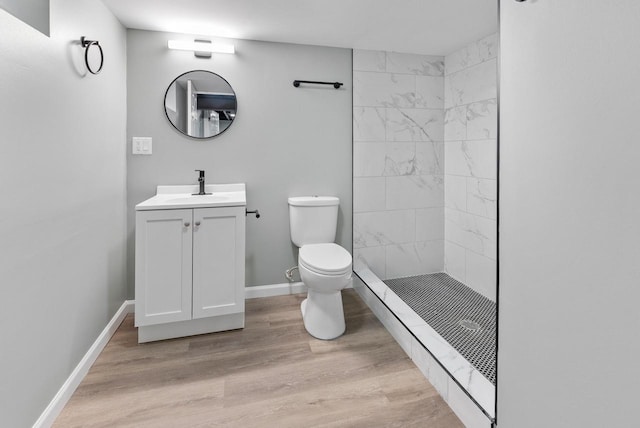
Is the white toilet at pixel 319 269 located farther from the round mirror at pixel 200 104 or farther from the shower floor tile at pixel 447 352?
the round mirror at pixel 200 104

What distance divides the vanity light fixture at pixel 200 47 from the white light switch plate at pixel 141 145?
70cm

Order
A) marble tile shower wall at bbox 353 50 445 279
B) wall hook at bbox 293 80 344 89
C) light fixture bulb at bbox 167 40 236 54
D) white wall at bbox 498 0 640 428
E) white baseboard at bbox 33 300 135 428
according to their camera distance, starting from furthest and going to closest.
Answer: marble tile shower wall at bbox 353 50 445 279
wall hook at bbox 293 80 344 89
light fixture bulb at bbox 167 40 236 54
white baseboard at bbox 33 300 135 428
white wall at bbox 498 0 640 428

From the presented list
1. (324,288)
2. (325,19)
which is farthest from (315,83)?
(324,288)

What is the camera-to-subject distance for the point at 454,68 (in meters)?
2.83

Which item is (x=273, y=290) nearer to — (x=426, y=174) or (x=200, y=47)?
(x=426, y=174)

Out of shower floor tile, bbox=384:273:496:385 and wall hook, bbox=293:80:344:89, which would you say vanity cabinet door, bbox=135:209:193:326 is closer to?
wall hook, bbox=293:80:344:89

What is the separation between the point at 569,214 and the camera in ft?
3.03

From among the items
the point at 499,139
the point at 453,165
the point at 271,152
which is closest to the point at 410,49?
the point at 453,165

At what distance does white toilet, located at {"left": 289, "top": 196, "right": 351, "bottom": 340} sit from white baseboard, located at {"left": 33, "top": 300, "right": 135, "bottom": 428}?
124 centimetres

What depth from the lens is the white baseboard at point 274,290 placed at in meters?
2.68

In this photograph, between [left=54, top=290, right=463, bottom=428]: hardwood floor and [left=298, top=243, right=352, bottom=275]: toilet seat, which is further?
[left=298, top=243, right=352, bottom=275]: toilet seat

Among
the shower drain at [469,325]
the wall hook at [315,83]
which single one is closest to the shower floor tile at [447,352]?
the shower drain at [469,325]

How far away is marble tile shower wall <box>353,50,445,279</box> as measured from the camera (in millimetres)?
2795

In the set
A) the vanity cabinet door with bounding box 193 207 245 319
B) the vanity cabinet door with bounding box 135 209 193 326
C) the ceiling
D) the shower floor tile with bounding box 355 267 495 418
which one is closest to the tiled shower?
the shower floor tile with bounding box 355 267 495 418
